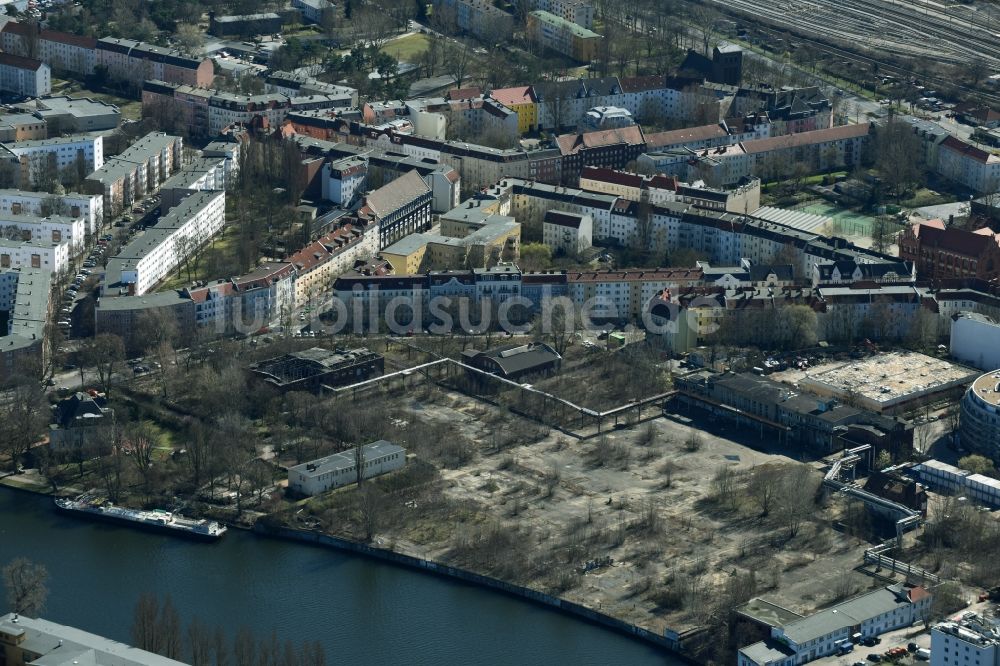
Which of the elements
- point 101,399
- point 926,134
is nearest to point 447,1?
point 926,134

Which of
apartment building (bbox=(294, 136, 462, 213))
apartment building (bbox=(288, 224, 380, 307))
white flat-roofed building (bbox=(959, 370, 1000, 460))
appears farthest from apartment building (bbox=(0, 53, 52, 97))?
white flat-roofed building (bbox=(959, 370, 1000, 460))

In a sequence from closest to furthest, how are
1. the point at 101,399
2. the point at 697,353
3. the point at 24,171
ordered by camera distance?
the point at 101,399
the point at 697,353
the point at 24,171

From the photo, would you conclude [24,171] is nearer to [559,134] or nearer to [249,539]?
[559,134]

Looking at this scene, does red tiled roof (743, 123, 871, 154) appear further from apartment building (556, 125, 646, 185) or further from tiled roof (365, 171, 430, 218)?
tiled roof (365, 171, 430, 218)

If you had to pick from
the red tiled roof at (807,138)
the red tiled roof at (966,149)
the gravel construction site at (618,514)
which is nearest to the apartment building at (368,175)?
the red tiled roof at (807,138)

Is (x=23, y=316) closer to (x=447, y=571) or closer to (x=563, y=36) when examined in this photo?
(x=447, y=571)

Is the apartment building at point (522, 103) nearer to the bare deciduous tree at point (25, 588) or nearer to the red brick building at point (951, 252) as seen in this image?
the red brick building at point (951, 252)

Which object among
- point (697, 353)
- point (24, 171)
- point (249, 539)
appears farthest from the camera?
point (24, 171)
